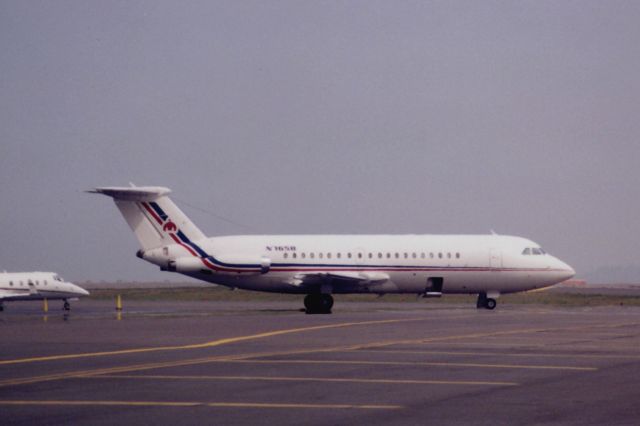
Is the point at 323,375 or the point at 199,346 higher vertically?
the point at 199,346

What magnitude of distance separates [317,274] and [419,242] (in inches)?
208

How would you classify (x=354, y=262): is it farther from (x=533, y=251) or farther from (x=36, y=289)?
(x=36, y=289)

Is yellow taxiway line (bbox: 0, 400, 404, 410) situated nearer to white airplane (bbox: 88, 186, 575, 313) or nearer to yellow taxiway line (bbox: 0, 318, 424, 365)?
yellow taxiway line (bbox: 0, 318, 424, 365)

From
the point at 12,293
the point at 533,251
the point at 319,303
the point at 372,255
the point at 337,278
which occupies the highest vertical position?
the point at 533,251

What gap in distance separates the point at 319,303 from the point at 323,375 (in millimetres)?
30109

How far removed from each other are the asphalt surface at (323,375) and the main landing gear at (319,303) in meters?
15.2

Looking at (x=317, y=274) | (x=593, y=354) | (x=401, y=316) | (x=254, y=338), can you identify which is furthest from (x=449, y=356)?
(x=317, y=274)

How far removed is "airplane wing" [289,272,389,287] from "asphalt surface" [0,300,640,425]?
15769mm

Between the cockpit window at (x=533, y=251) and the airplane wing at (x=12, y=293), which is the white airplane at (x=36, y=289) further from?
the cockpit window at (x=533, y=251)

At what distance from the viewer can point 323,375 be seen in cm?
1811

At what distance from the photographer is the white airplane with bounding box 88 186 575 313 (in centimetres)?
4850

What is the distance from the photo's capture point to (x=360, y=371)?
1877 cm

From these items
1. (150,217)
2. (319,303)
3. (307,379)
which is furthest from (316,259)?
(307,379)

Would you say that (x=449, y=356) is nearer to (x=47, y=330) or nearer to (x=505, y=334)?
(x=505, y=334)
